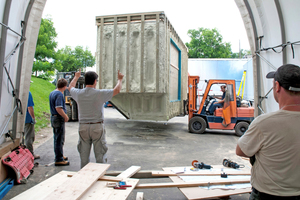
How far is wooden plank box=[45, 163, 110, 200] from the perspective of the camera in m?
2.27

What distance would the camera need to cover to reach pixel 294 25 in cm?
327

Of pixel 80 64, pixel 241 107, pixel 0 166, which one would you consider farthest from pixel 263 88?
pixel 80 64

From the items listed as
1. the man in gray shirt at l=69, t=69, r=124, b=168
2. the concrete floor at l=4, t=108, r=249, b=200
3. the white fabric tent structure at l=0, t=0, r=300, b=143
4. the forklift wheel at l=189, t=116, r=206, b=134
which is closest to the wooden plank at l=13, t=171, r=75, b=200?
the man in gray shirt at l=69, t=69, r=124, b=168

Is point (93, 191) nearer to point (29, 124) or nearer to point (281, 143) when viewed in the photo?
point (281, 143)

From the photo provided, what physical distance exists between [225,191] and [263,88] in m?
2.17

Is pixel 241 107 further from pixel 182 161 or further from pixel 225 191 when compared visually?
pixel 225 191

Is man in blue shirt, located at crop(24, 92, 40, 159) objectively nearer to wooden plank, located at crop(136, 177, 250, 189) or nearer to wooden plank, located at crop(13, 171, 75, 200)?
wooden plank, located at crop(13, 171, 75, 200)

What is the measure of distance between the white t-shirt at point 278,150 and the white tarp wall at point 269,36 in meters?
2.06

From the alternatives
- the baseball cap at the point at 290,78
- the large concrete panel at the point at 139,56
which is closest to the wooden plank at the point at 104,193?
the baseball cap at the point at 290,78

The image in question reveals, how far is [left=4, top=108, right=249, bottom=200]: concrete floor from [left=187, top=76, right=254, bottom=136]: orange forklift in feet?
1.39

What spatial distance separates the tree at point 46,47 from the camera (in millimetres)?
36062

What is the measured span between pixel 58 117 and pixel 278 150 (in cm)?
448

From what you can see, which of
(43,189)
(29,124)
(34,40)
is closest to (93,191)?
(43,189)

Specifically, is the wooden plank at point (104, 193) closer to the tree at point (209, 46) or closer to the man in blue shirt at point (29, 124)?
the man in blue shirt at point (29, 124)
